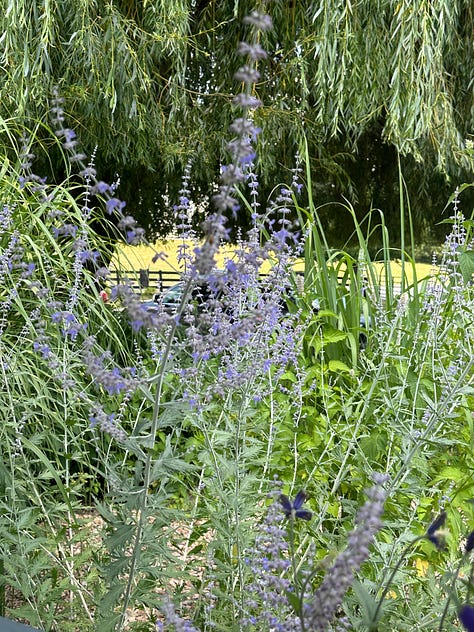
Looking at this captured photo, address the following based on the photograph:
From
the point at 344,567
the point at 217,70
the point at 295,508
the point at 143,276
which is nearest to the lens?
the point at 344,567

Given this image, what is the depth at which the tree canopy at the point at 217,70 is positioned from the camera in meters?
4.90

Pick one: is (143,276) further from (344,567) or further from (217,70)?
(344,567)

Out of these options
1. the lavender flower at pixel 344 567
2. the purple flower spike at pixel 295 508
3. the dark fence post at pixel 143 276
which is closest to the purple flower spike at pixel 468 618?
the lavender flower at pixel 344 567

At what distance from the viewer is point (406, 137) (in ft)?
17.0

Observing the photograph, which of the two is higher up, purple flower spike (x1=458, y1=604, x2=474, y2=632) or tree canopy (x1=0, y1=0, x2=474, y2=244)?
tree canopy (x1=0, y1=0, x2=474, y2=244)

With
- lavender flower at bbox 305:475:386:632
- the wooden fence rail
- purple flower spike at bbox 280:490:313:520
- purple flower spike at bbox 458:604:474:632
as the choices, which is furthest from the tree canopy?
purple flower spike at bbox 458:604:474:632

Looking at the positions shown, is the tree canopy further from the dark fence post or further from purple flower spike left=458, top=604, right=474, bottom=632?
purple flower spike left=458, top=604, right=474, bottom=632

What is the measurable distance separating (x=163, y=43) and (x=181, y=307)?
4088mm

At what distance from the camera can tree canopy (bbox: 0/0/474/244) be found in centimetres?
490

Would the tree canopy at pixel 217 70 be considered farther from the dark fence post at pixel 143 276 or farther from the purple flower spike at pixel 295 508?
the purple flower spike at pixel 295 508

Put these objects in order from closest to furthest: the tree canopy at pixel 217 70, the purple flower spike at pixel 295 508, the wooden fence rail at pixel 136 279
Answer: the purple flower spike at pixel 295 508 → the wooden fence rail at pixel 136 279 → the tree canopy at pixel 217 70

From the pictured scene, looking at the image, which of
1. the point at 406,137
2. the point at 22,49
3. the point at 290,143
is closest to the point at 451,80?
the point at 290,143

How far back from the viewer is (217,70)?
6.17 m

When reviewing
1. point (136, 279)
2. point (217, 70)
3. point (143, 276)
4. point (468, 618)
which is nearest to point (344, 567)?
point (468, 618)
